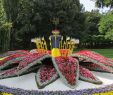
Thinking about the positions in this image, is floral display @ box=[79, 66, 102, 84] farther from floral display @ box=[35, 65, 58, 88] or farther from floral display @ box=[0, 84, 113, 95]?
floral display @ box=[35, 65, 58, 88]

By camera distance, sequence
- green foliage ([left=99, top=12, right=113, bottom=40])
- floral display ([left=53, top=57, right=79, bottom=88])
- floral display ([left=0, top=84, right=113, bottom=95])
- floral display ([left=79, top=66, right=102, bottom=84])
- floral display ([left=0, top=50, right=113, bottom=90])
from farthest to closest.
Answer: green foliage ([left=99, top=12, right=113, bottom=40]), floral display ([left=79, top=66, right=102, bottom=84]), floral display ([left=0, top=50, right=113, bottom=90]), floral display ([left=53, top=57, right=79, bottom=88]), floral display ([left=0, top=84, right=113, bottom=95])

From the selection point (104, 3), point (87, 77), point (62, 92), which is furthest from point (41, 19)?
point (62, 92)

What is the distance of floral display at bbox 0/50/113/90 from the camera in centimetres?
788

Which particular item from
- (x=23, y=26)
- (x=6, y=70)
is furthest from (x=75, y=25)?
(x=6, y=70)

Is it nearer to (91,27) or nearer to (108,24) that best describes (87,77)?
(108,24)

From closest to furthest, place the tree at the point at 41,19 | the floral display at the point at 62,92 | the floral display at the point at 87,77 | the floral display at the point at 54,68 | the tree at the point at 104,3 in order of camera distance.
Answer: the floral display at the point at 62,92
the floral display at the point at 54,68
the floral display at the point at 87,77
the tree at the point at 104,3
the tree at the point at 41,19

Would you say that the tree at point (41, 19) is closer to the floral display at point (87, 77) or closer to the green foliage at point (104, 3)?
the green foliage at point (104, 3)

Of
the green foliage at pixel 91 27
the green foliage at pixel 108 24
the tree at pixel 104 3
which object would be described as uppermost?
the tree at pixel 104 3

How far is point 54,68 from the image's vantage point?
8.38 meters

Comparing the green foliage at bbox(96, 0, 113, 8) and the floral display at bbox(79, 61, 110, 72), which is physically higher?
the green foliage at bbox(96, 0, 113, 8)

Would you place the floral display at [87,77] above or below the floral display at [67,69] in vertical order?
below

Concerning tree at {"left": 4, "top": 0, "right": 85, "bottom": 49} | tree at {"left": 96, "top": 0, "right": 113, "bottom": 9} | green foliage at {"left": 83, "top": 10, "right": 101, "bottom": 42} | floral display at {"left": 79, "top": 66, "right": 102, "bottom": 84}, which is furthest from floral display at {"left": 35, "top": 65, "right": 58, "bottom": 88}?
green foliage at {"left": 83, "top": 10, "right": 101, "bottom": 42}

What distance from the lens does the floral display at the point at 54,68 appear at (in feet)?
25.8

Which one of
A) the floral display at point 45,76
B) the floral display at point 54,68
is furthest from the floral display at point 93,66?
the floral display at point 45,76
